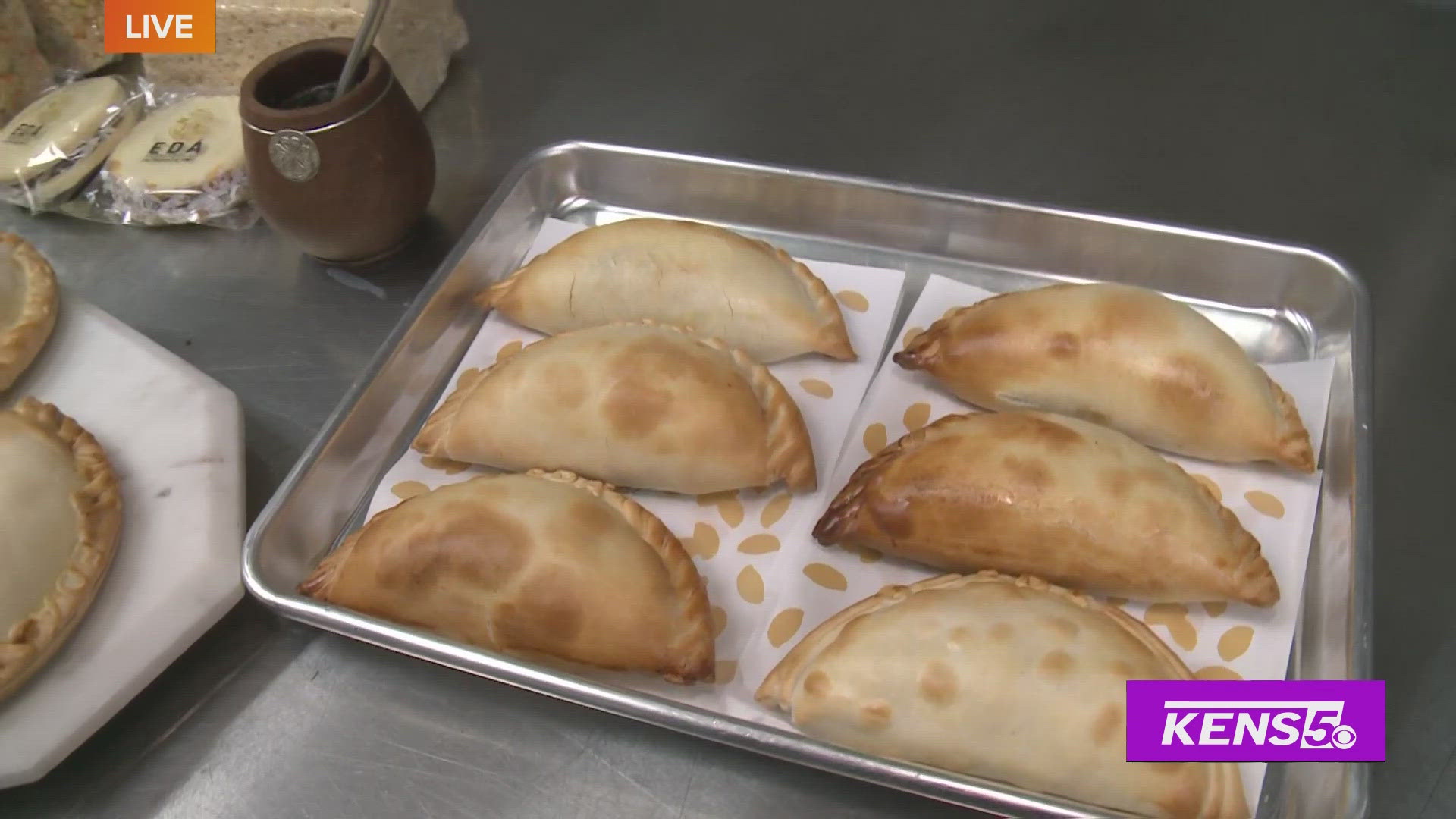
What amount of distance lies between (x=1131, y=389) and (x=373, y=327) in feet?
3.15

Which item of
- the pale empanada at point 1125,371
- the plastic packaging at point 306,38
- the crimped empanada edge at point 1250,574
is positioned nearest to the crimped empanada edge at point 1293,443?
the pale empanada at point 1125,371

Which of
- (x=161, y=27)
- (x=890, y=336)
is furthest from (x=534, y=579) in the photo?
(x=161, y=27)

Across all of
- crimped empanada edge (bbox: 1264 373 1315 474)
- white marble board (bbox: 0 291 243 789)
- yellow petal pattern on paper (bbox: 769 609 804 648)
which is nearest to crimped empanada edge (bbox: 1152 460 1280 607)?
crimped empanada edge (bbox: 1264 373 1315 474)

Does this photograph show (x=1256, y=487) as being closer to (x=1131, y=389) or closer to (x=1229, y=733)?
(x=1131, y=389)

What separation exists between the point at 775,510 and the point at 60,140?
1256 millimetres

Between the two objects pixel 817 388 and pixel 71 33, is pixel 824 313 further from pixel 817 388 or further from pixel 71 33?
pixel 71 33

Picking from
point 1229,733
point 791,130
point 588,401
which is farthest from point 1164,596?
point 791,130

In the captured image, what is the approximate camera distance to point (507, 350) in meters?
1.21

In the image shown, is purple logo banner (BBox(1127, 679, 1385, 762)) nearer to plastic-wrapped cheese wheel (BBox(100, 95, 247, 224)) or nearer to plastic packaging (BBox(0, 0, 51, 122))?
plastic-wrapped cheese wheel (BBox(100, 95, 247, 224))

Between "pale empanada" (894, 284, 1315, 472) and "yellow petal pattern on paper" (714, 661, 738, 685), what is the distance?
40 centimetres

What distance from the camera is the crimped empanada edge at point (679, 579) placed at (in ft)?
2.84

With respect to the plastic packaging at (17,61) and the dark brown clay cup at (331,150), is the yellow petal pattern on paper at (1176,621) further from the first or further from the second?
the plastic packaging at (17,61)

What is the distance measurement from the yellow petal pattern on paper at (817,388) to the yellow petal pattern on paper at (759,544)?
20 centimetres

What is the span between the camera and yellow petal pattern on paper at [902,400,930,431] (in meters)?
1.08
